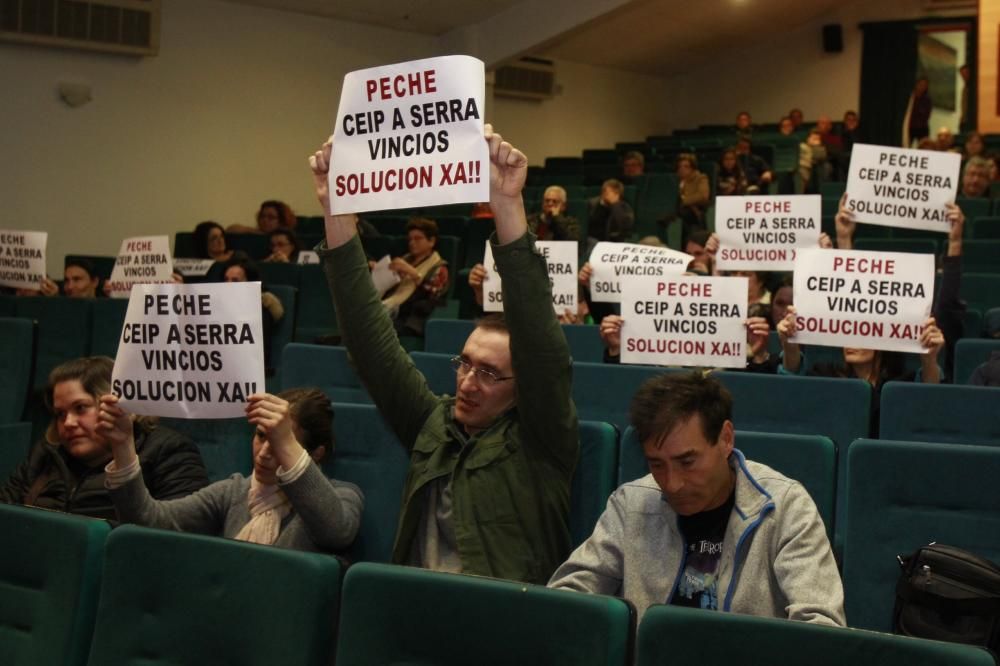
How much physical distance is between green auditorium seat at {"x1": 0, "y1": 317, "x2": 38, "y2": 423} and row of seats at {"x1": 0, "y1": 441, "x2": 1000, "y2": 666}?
2.81 m

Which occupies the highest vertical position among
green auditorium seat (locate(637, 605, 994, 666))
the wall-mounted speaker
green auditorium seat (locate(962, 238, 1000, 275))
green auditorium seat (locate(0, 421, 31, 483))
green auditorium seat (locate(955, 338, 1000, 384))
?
the wall-mounted speaker

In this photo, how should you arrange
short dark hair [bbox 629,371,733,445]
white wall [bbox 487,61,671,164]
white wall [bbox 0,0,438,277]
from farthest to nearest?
white wall [bbox 487,61,671,164]
white wall [bbox 0,0,438,277]
short dark hair [bbox 629,371,733,445]

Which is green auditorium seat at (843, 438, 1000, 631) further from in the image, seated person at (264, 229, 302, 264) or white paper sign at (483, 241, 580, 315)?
seated person at (264, 229, 302, 264)

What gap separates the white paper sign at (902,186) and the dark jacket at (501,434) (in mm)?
2932

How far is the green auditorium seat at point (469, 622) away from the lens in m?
1.63

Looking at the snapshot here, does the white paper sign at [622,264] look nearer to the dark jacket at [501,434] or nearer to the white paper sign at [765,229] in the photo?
the white paper sign at [765,229]

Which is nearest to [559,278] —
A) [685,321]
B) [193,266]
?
[685,321]

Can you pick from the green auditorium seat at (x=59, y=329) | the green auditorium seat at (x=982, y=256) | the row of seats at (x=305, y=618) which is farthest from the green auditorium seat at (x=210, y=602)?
the green auditorium seat at (x=982, y=256)

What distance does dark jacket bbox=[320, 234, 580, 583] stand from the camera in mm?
2418

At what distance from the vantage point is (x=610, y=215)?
8734 mm

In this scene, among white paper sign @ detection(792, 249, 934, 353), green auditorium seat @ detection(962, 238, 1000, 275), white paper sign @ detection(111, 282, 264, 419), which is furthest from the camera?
green auditorium seat @ detection(962, 238, 1000, 275)

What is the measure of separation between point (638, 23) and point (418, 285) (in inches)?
399

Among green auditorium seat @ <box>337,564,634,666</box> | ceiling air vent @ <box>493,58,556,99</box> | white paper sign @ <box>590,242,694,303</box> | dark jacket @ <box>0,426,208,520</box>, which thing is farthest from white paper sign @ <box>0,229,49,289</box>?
ceiling air vent @ <box>493,58,556,99</box>

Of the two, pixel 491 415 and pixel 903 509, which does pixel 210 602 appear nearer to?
pixel 491 415
